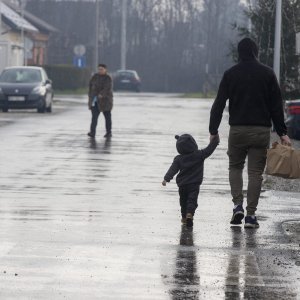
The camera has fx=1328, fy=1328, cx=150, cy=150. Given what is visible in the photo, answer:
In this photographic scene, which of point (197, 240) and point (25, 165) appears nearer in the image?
point (197, 240)

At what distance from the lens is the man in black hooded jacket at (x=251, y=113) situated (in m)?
12.2

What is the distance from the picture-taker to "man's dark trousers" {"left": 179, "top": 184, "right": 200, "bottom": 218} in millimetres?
12195

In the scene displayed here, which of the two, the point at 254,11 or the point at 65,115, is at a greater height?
the point at 254,11

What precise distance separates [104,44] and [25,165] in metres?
81.8


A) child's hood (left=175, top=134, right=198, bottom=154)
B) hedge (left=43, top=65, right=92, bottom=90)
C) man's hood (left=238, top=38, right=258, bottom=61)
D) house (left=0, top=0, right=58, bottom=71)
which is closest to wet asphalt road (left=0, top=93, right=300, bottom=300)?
child's hood (left=175, top=134, right=198, bottom=154)

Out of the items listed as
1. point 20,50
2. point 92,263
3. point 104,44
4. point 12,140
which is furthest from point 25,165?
point 104,44

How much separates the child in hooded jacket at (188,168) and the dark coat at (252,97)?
283mm

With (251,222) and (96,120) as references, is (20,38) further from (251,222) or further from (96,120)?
(251,222)

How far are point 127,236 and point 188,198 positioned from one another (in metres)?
1.22

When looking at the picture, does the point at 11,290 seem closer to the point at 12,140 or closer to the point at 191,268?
the point at 191,268

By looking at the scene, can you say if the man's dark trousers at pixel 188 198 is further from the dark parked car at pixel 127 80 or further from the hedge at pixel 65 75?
the dark parked car at pixel 127 80

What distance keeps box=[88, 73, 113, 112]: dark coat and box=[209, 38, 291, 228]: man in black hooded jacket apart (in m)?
14.9

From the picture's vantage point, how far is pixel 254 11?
35938mm

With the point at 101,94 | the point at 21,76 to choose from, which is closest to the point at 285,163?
the point at 101,94
